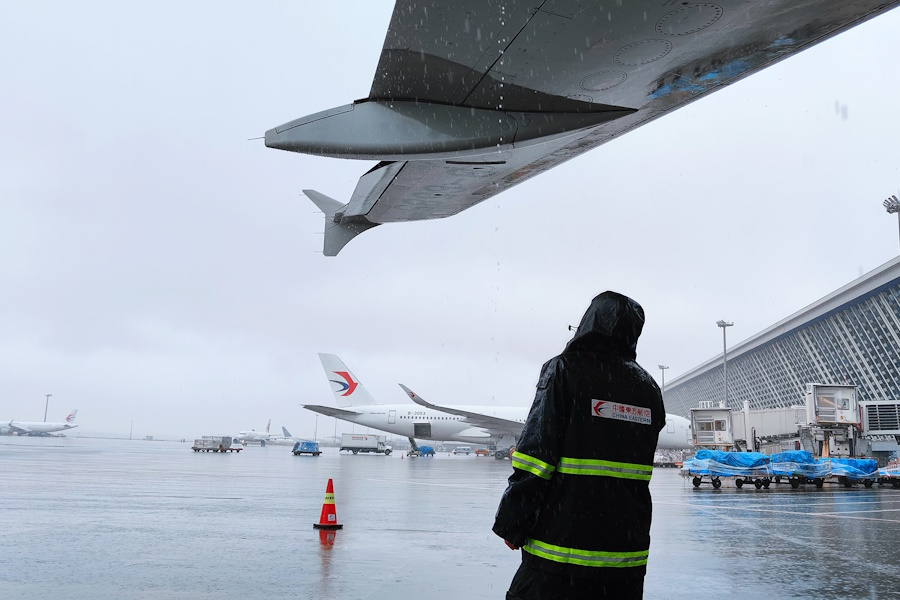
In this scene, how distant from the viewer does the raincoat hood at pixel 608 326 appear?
305 centimetres

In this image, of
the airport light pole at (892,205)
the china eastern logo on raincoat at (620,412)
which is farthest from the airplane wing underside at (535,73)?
the airport light pole at (892,205)

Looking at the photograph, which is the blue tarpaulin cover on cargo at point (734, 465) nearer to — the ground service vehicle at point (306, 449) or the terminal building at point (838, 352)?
the terminal building at point (838, 352)

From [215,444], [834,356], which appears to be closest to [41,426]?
[215,444]

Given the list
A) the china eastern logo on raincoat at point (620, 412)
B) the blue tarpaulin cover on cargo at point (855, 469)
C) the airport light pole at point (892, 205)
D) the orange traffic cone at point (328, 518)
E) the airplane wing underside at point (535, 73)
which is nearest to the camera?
the china eastern logo on raincoat at point (620, 412)

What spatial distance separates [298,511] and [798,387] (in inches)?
3052

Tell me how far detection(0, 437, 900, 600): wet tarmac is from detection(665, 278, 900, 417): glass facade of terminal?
152 feet

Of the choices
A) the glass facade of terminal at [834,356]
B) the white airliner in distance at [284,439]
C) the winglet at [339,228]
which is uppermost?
the glass facade of terminal at [834,356]

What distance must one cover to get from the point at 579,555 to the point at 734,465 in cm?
2159

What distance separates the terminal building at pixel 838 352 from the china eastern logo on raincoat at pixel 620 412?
35.3 meters

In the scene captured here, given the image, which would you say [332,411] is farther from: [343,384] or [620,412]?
[620,412]

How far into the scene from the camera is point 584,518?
2.81 metres

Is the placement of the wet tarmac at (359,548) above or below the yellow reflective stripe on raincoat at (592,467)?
below

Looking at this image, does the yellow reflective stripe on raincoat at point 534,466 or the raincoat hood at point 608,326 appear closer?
the yellow reflective stripe on raincoat at point 534,466

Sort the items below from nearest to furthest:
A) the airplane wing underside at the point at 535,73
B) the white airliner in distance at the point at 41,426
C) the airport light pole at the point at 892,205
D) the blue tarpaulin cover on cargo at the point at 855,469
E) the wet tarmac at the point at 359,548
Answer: the airplane wing underside at the point at 535,73 → the wet tarmac at the point at 359,548 → the blue tarpaulin cover on cargo at the point at 855,469 → the airport light pole at the point at 892,205 → the white airliner in distance at the point at 41,426
